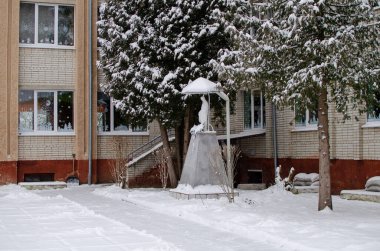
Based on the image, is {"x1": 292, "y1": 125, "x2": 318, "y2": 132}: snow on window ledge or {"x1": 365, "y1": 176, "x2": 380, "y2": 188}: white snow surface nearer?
{"x1": 365, "y1": 176, "x2": 380, "y2": 188}: white snow surface

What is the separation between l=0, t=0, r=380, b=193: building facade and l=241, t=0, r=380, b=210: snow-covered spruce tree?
7670 mm

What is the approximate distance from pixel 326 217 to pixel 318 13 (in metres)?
3.97

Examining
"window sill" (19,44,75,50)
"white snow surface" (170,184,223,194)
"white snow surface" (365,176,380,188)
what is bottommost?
"white snow surface" (170,184,223,194)

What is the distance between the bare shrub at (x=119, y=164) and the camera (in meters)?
18.7

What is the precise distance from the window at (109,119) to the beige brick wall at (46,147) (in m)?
1.39

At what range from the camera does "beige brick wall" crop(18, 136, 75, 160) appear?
→ 67.1ft

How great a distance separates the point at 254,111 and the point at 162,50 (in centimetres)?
656

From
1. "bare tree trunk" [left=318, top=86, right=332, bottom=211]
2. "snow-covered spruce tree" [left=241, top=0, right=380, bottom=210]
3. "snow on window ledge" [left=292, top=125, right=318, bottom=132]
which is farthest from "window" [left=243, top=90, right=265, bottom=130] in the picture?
"bare tree trunk" [left=318, top=86, right=332, bottom=211]

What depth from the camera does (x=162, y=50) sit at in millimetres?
16109

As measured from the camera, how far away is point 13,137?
2009 centimetres

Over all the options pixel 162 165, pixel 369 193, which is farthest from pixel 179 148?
pixel 369 193

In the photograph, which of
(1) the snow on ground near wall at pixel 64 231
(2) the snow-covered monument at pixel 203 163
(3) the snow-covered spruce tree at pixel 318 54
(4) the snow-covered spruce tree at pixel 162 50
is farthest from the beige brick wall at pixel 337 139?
(1) the snow on ground near wall at pixel 64 231

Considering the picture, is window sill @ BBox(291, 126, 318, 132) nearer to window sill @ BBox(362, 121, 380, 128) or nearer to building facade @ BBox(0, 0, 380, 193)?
building facade @ BBox(0, 0, 380, 193)

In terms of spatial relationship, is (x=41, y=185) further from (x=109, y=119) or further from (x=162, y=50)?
(x=162, y=50)
